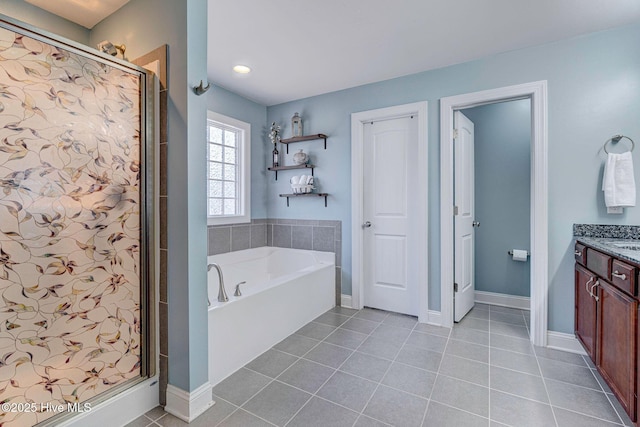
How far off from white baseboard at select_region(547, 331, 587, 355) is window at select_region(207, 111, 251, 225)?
3.06m

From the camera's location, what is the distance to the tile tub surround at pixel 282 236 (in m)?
3.26

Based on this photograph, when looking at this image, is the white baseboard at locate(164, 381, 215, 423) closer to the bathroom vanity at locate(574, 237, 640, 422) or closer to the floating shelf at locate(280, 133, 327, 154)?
the bathroom vanity at locate(574, 237, 640, 422)

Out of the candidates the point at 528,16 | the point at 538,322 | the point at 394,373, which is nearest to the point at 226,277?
the point at 394,373

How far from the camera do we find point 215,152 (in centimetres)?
325

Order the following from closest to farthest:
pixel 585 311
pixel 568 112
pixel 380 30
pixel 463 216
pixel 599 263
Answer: pixel 599 263, pixel 585 311, pixel 380 30, pixel 568 112, pixel 463 216

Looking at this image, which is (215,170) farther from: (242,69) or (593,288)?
(593,288)

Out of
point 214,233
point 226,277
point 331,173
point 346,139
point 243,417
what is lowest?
point 243,417

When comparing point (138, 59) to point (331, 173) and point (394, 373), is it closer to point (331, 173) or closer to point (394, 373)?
point (331, 173)

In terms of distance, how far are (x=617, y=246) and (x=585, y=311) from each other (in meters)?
0.51

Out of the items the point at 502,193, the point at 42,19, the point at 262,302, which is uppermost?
the point at 42,19

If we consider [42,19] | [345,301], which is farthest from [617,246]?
[42,19]

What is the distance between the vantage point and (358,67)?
2.72 meters

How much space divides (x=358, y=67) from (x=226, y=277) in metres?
2.42

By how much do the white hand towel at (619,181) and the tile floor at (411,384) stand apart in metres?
1.15
